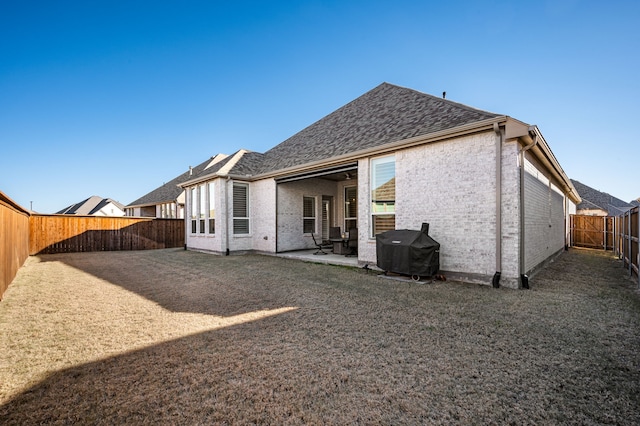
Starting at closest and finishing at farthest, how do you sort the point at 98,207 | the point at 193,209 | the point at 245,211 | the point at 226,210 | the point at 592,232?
the point at 226,210
the point at 245,211
the point at 193,209
the point at 592,232
the point at 98,207

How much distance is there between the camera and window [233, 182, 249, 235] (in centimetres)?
1238

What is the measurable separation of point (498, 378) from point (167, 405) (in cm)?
285

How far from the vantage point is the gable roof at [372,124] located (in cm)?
737

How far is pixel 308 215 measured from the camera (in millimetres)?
13172

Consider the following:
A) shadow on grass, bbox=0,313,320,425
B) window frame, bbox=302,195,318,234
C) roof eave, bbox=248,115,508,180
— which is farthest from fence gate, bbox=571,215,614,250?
shadow on grass, bbox=0,313,320,425

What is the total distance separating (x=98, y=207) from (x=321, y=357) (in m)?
44.0

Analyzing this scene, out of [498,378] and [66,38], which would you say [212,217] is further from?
[498,378]

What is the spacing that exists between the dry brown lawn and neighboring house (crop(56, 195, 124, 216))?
3599 cm

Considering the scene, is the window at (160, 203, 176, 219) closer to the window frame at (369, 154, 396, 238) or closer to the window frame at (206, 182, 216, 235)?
the window frame at (206, 182, 216, 235)

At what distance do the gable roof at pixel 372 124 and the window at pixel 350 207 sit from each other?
3.22 m

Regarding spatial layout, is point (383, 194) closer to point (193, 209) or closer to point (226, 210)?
point (226, 210)

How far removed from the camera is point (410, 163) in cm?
744

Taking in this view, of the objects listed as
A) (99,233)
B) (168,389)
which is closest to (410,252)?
(168,389)

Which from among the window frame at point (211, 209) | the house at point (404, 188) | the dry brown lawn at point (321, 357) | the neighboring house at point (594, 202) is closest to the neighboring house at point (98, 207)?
the house at point (404, 188)
